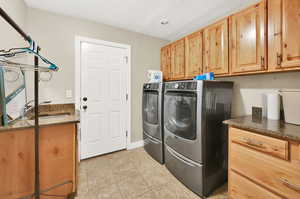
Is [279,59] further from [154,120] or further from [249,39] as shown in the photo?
[154,120]

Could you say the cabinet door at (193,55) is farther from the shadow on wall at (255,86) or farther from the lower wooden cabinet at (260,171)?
the lower wooden cabinet at (260,171)

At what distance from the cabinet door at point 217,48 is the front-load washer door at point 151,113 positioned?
3.07 feet

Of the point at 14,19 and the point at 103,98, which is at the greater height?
the point at 14,19

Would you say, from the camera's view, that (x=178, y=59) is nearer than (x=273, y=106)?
No

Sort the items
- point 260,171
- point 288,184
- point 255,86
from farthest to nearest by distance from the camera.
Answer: point 255,86, point 260,171, point 288,184

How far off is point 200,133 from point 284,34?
1211 millimetres

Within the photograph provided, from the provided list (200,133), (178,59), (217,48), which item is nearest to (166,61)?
(178,59)

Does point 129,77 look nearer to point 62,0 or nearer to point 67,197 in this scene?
point 62,0

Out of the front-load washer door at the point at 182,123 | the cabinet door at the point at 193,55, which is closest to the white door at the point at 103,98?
the front-load washer door at the point at 182,123

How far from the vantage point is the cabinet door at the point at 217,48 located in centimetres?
167

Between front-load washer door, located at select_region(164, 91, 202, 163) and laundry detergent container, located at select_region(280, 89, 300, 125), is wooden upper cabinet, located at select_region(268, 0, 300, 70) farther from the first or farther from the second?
front-load washer door, located at select_region(164, 91, 202, 163)

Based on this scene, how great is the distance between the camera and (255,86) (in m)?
1.72

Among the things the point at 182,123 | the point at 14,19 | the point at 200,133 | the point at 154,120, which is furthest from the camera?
the point at 154,120

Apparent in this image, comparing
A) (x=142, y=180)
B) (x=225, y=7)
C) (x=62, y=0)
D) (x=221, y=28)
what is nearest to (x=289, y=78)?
(x=221, y=28)
